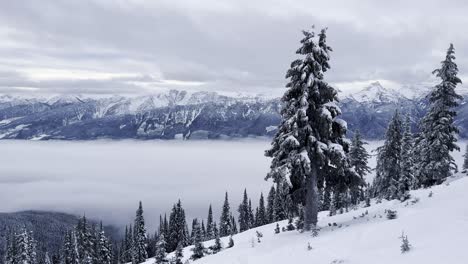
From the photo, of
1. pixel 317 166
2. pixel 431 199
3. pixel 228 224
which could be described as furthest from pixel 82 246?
pixel 431 199

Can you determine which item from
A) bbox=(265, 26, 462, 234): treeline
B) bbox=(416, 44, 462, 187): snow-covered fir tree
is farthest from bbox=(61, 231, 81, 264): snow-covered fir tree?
bbox=(265, 26, 462, 234): treeline

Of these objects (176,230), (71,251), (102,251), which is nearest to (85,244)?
(102,251)

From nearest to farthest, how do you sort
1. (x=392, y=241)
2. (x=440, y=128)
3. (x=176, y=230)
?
(x=392, y=241) < (x=440, y=128) < (x=176, y=230)

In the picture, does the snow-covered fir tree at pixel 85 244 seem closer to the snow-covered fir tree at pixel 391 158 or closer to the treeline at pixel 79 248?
the treeline at pixel 79 248

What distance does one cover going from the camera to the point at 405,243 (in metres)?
10.2

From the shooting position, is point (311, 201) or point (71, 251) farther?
point (71, 251)

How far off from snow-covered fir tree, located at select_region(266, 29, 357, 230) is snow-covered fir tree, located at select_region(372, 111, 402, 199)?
29574mm

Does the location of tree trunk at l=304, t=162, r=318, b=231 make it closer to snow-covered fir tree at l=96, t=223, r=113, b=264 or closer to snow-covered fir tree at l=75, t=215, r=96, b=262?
snow-covered fir tree at l=75, t=215, r=96, b=262

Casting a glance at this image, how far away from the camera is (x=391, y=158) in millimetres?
47594

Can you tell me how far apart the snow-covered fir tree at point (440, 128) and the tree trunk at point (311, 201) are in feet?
64.4

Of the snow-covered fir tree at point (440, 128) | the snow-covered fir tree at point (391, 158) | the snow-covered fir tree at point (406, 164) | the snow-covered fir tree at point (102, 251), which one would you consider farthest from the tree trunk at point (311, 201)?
the snow-covered fir tree at point (102, 251)

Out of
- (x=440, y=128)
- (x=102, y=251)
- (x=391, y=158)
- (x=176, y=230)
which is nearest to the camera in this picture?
(x=440, y=128)

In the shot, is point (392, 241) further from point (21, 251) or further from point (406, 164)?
point (21, 251)

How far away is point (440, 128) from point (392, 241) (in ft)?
95.8
